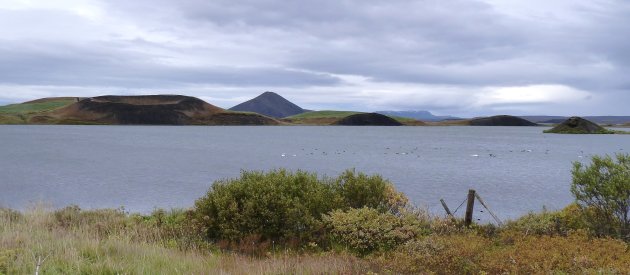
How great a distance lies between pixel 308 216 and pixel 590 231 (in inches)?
319

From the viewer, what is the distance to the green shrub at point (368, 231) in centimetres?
1388

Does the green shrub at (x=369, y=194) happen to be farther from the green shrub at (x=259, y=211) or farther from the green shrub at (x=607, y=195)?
the green shrub at (x=607, y=195)

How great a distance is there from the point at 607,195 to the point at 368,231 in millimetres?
7009

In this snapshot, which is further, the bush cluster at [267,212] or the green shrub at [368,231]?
the bush cluster at [267,212]

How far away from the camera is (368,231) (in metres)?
14.1

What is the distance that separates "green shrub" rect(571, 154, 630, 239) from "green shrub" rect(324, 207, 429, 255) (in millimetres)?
5177

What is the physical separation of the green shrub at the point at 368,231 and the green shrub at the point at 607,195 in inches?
204

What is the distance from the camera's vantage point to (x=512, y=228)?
16719 millimetres

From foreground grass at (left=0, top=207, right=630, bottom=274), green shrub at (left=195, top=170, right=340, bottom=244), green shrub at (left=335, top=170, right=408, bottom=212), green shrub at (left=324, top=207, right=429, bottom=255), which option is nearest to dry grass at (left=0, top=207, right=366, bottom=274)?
foreground grass at (left=0, top=207, right=630, bottom=274)

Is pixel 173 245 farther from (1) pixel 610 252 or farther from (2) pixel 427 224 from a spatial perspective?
(1) pixel 610 252

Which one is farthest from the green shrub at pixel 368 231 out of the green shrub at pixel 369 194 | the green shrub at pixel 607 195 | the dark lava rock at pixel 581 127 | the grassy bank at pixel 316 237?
the dark lava rock at pixel 581 127

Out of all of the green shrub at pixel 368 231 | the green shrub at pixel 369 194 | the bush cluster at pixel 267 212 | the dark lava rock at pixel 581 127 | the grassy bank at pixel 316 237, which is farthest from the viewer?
the dark lava rock at pixel 581 127

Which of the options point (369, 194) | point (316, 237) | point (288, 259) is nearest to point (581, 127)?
point (369, 194)

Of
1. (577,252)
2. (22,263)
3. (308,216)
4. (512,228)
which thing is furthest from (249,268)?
(512,228)
